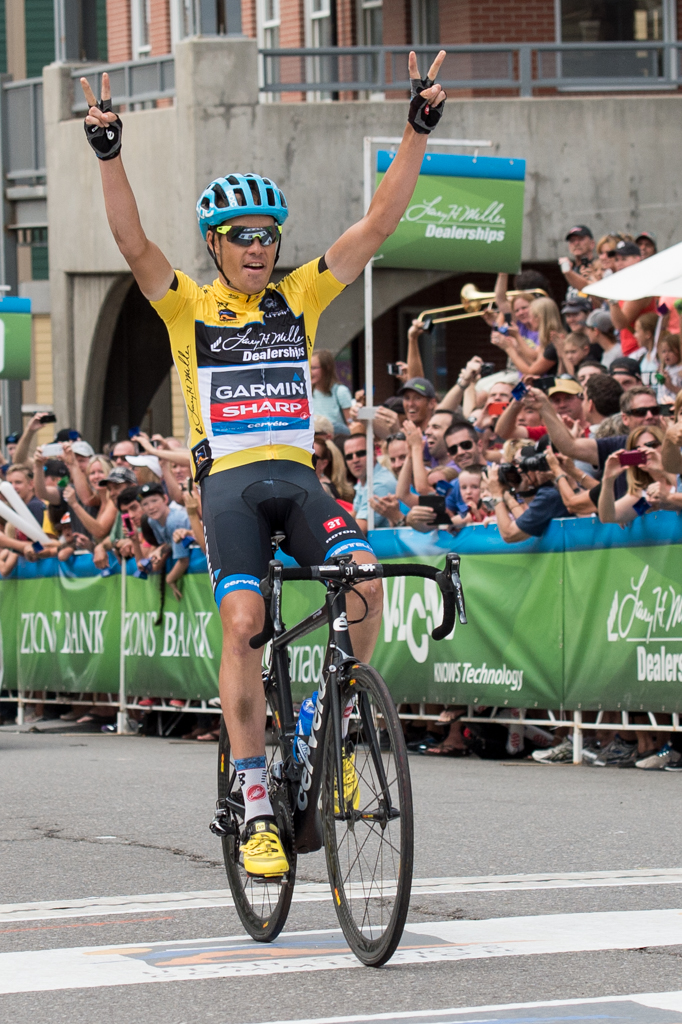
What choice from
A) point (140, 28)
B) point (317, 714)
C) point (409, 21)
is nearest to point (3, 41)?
point (140, 28)

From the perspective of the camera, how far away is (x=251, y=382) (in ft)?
19.7

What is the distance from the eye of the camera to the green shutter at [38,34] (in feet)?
108

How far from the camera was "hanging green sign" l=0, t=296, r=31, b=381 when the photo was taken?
1933 centimetres

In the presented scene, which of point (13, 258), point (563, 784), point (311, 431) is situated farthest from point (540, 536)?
point (13, 258)

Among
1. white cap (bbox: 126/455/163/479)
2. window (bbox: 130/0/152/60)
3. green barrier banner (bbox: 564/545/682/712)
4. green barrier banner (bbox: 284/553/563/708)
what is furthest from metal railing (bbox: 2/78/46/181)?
green barrier banner (bbox: 564/545/682/712)

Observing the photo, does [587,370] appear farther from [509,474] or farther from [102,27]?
[102,27]

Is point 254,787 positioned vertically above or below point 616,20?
below

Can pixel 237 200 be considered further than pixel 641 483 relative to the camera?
No

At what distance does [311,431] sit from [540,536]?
6.42 meters

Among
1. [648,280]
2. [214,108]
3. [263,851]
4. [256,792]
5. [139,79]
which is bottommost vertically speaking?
[263,851]

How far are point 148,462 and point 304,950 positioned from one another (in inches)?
399

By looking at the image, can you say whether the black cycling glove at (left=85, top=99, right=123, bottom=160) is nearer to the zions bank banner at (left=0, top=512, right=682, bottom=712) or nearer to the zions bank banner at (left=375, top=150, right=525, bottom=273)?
the zions bank banner at (left=0, top=512, right=682, bottom=712)

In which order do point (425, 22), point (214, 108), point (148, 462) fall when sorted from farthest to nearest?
point (425, 22) < point (214, 108) < point (148, 462)

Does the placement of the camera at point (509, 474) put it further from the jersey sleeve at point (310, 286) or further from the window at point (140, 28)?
the window at point (140, 28)
